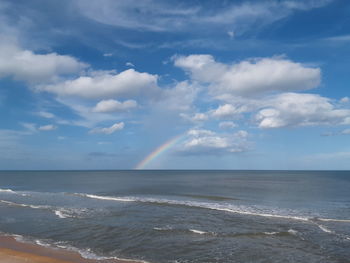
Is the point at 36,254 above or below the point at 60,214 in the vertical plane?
above

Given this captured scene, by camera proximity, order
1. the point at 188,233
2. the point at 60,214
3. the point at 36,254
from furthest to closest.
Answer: the point at 60,214 → the point at 188,233 → the point at 36,254

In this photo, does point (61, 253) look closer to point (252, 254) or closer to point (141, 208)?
point (252, 254)

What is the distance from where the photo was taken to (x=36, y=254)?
15570 mm

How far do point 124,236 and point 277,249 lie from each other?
32.8ft

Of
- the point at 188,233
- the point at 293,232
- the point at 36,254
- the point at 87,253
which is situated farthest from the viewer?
the point at 293,232

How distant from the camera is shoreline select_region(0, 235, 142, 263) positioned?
48.0 ft

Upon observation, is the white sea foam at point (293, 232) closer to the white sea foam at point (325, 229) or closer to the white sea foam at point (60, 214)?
the white sea foam at point (325, 229)

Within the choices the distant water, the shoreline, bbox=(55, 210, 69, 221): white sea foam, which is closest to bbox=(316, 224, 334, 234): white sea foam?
the distant water

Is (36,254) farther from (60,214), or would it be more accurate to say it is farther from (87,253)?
(60,214)

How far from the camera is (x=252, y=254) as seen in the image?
53.5ft

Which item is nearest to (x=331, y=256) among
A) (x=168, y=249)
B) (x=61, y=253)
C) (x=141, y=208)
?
(x=168, y=249)

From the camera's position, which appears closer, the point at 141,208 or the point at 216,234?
the point at 216,234

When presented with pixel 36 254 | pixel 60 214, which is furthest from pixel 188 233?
pixel 60 214

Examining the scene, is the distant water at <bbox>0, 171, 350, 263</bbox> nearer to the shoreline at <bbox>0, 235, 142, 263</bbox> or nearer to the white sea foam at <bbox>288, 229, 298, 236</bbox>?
the white sea foam at <bbox>288, 229, 298, 236</bbox>
